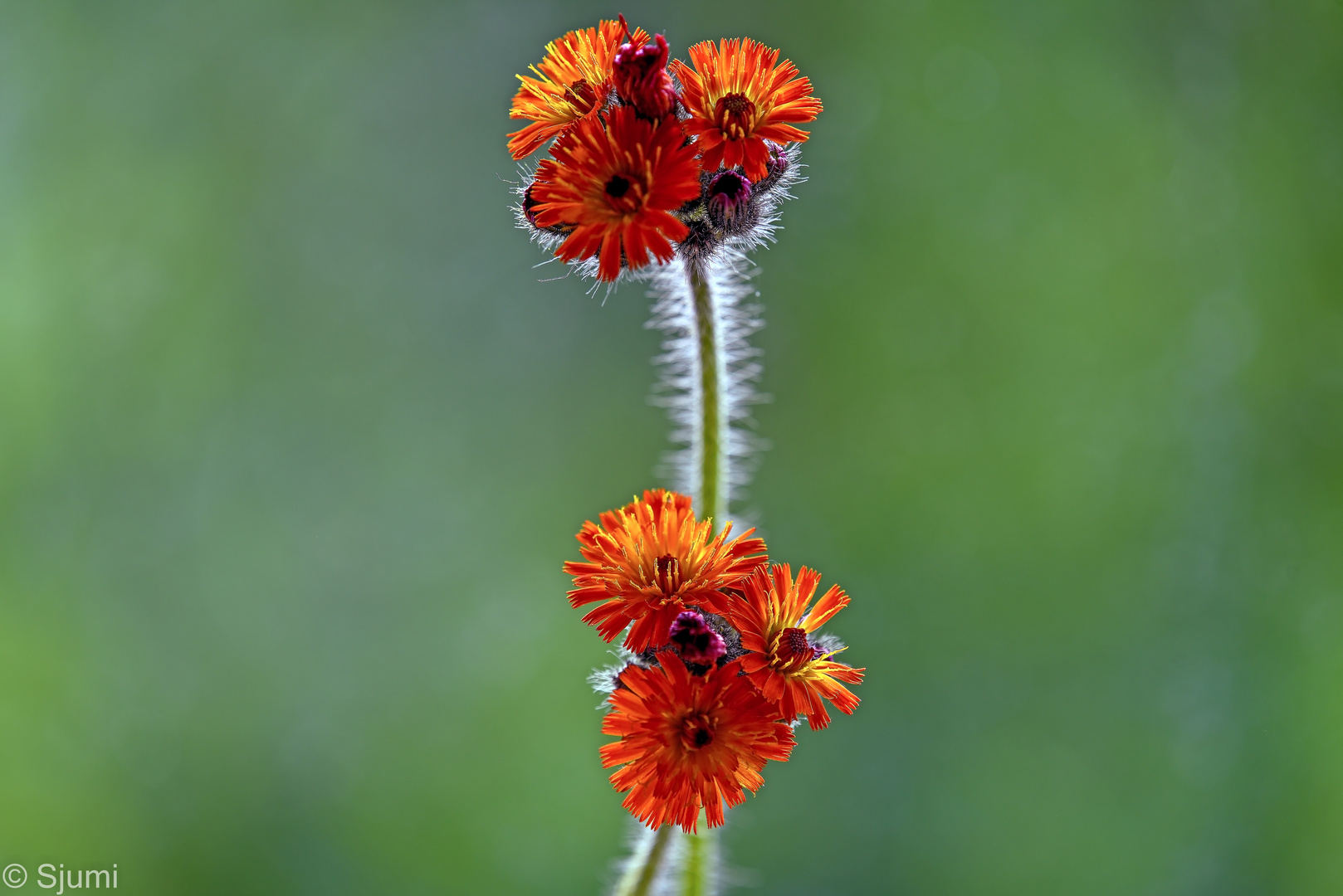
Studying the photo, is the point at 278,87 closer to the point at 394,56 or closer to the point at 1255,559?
the point at 394,56

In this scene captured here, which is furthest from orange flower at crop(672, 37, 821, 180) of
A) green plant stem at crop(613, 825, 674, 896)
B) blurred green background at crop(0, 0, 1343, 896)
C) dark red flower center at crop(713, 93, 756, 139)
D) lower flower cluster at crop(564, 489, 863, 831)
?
blurred green background at crop(0, 0, 1343, 896)

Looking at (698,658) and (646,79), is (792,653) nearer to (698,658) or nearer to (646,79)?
(698,658)

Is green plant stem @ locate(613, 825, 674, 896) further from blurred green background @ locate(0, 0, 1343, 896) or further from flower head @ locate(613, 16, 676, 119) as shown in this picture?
blurred green background @ locate(0, 0, 1343, 896)

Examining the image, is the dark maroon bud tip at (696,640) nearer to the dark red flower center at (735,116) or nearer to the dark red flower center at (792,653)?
the dark red flower center at (792,653)

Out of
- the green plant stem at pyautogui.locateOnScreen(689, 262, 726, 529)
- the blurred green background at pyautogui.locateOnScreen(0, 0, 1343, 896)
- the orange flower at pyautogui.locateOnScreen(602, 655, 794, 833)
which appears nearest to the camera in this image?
the orange flower at pyautogui.locateOnScreen(602, 655, 794, 833)

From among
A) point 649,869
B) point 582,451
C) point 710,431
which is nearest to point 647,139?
point 710,431

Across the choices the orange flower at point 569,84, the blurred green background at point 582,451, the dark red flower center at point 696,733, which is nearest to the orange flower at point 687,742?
the dark red flower center at point 696,733
